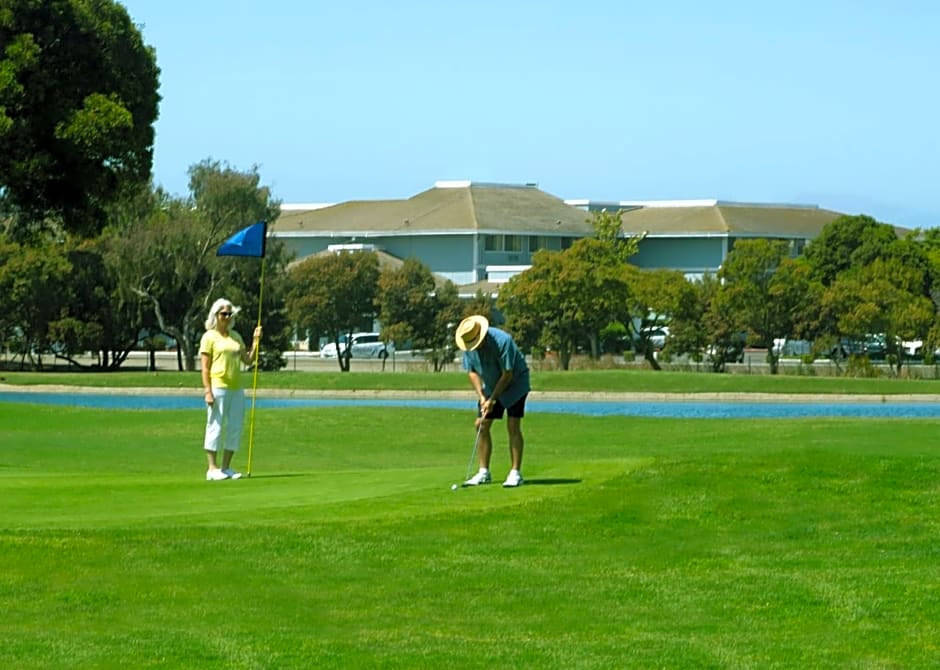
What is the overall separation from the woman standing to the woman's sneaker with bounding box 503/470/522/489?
4.01 meters

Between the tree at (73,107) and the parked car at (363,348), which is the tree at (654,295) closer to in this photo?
the parked car at (363,348)

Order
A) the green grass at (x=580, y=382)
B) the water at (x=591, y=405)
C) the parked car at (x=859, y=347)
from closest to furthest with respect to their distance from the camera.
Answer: the water at (x=591, y=405)
the green grass at (x=580, y=382)
the parked car at (x=859, y=347)

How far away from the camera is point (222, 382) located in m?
19.0

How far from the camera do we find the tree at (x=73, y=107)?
1252 inches

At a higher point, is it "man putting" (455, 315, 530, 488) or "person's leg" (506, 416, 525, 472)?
"man putting" (455, 315, 530, 488)

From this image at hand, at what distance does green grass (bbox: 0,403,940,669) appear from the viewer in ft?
33.0

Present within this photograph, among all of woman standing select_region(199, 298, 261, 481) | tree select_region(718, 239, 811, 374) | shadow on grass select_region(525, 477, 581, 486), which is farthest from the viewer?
tree select_region(718, 239, 811, 374)

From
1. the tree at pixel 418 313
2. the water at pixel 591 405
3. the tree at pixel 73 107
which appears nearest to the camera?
the tree at pixel 73 107

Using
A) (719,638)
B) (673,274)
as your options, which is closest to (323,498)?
(719,638)

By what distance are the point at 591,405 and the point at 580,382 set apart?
449 cm

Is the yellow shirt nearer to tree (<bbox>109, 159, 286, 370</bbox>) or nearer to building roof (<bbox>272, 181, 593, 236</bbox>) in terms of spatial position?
tree (<bbox>109, 159, 286, 370</bbox>)

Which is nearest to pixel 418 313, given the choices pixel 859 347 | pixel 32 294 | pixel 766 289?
pixel 766 289

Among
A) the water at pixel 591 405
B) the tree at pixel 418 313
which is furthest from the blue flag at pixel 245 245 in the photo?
the tree at pixel 418 313

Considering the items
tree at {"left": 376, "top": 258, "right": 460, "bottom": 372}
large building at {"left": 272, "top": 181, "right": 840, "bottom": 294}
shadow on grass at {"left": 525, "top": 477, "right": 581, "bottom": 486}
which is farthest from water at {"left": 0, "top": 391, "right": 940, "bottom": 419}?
large building at {"left": 272, "top": 181, "right": 840, "bottom": 294}
